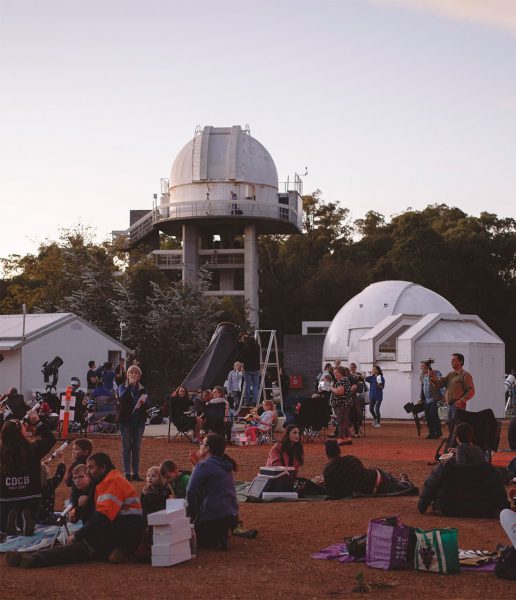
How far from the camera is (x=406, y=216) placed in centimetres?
6856

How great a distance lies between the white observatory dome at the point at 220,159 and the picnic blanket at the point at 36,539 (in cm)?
5490

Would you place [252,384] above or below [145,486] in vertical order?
above

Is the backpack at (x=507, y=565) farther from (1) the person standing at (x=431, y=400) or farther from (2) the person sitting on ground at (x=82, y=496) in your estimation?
(1) the person standing at (x=431, y=400)

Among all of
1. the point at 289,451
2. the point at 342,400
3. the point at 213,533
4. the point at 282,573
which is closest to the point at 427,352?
the point at 342,400

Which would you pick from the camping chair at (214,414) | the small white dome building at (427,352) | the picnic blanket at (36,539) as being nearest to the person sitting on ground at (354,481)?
the picnic blanket at (36,539)

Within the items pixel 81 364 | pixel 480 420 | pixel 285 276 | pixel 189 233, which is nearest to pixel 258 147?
pixel 189 233

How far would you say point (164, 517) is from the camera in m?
9.09

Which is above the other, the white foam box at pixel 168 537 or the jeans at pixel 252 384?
the jeans at pixel 252 384

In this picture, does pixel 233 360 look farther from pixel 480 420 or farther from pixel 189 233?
pixel 189 233

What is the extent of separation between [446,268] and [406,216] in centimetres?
585

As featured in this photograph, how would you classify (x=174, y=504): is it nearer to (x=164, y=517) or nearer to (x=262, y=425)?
(x=164, y=517)

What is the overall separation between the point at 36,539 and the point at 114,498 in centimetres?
150

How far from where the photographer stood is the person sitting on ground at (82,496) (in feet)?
31.3

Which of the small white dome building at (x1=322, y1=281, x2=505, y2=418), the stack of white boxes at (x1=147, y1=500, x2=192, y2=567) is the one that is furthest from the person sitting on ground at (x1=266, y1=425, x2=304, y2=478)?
the small white dome building at (x1=322, y1=281, x2=505, y2=418)
